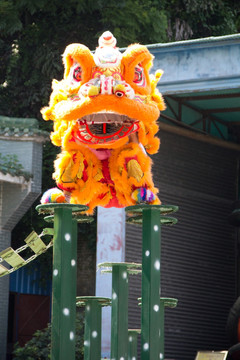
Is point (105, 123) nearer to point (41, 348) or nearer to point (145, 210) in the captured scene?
point (145, 210)

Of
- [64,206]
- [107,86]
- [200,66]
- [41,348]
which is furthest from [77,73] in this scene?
[41,348]

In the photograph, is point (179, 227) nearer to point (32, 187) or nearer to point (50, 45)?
point (32, 187)

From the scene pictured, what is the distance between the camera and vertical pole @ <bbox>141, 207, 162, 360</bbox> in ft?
30.8

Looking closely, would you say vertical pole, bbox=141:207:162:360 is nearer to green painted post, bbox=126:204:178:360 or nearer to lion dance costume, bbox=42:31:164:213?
green painted post, bbox=126:204:178:360

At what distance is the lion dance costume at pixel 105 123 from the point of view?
9680mm

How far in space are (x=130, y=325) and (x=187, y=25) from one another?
10.3 meters

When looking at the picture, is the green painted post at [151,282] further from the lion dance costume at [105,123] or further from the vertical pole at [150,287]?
the lion dance costume at [105,123]

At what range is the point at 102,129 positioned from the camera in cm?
995

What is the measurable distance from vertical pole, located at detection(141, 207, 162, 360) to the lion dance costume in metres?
0.30

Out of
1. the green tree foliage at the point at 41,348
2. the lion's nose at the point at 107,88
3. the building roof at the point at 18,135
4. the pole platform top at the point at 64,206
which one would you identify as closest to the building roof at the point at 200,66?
the building roof at the point at 18,135

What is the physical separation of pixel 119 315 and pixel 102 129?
1.98 m

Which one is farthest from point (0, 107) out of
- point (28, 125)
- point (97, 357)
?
point (97, 357)

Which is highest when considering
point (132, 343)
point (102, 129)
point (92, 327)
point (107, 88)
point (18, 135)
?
point (18, 135)

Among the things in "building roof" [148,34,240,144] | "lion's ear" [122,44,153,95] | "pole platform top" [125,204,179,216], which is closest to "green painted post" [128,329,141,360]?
"pole platform top" [125,204,179,216]
